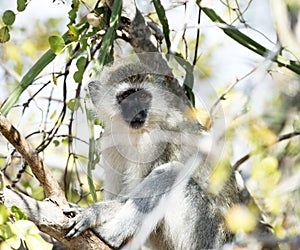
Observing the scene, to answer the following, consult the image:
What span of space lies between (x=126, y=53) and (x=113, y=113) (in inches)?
17.3

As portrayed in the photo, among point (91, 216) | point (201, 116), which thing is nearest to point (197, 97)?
point (201, 116)

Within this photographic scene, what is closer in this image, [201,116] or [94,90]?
[201,116]

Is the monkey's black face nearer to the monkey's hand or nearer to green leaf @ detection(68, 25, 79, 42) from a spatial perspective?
the monkey's hand

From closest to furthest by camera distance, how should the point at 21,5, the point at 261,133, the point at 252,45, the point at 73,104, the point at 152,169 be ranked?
the point at 21,5 < the point at 73,104 < the point at 252,45 < the point at 152,169 < the point at 261,133

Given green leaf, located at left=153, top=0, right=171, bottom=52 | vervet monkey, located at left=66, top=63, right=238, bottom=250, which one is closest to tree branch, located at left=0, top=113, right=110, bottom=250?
vervet monkey, located at left=66, top=63, right=238, bottom=250

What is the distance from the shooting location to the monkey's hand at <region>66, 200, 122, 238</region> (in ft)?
11.3

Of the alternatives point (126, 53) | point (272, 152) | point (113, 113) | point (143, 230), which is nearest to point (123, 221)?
point (143, 230)

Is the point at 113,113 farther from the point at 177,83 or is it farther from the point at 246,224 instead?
the point at 246,224

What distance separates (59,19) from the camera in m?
6.21

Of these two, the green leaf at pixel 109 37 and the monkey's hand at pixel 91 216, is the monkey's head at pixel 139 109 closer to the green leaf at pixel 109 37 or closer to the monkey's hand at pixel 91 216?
the monkey's hand at pixel 91 216

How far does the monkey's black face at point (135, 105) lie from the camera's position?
14.5 ft

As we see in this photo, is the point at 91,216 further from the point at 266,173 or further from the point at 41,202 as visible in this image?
the point at 266,173

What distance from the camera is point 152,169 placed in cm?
449

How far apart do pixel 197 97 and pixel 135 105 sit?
0.50 metres
